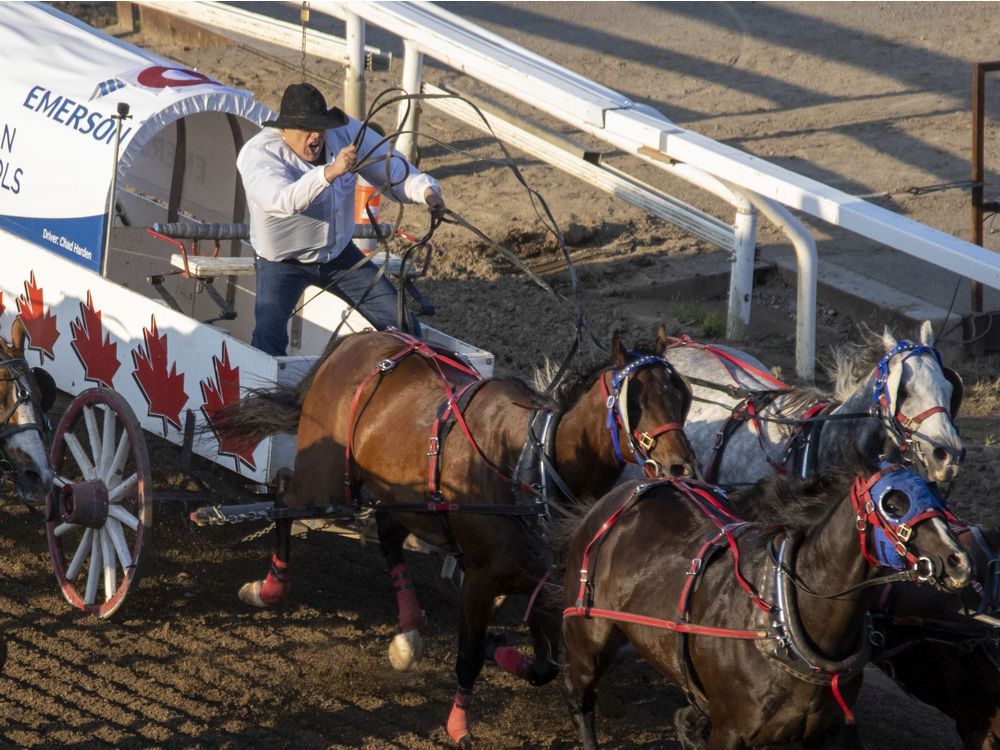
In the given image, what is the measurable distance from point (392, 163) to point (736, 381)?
1.97 meters

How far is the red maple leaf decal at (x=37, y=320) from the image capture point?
7.31 meters

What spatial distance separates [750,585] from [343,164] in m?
2.68

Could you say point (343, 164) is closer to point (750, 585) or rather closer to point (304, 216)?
point (304, 216)

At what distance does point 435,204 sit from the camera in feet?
20.3

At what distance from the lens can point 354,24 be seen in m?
11.4

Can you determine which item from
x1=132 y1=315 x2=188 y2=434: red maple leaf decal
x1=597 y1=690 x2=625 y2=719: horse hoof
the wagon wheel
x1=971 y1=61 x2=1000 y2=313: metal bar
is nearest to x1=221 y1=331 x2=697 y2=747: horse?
x1=597 y1=690 x2=625 y2=719: horse hoof

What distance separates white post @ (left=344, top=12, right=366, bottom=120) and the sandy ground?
109 centimetres

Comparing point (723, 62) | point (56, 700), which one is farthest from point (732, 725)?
point (723, 62)

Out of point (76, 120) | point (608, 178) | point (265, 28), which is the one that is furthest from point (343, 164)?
point (265, 28)

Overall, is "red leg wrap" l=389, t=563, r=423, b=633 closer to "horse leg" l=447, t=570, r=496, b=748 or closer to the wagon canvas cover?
"horse leg" l=447, t=570, r=496, b=748

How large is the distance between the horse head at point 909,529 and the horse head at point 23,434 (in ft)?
10.4

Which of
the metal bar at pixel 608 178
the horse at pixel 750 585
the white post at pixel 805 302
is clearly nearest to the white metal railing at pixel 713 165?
the white post at pixel 805 302

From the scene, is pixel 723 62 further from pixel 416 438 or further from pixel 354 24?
pixel 416 438

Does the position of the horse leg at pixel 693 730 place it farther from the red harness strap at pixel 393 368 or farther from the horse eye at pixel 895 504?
the red harness strap at pixel 393 368
